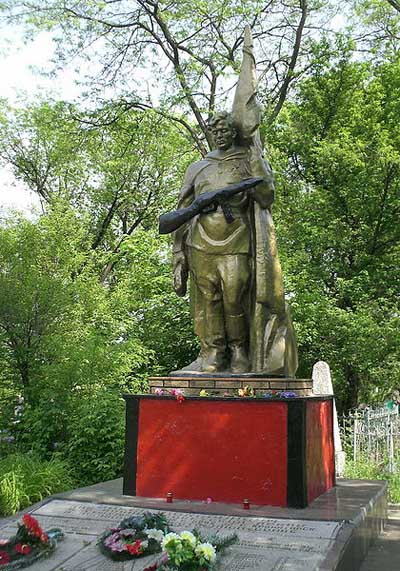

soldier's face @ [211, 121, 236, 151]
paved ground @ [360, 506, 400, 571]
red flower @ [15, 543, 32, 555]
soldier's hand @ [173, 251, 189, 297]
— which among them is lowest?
paved ground @ [360, 506, 400, 571]

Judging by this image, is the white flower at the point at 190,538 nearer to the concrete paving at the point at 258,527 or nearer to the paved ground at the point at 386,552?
the concrete paving at the point at 258,527

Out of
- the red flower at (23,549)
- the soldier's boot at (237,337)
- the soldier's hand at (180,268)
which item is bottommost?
the red flower at (23,549)

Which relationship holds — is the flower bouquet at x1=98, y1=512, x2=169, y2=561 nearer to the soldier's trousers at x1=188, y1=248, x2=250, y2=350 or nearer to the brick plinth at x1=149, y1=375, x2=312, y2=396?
the brick plinth at x1=149, y1=375, x2=312, y2=396

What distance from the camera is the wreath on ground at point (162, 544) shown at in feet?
12.6

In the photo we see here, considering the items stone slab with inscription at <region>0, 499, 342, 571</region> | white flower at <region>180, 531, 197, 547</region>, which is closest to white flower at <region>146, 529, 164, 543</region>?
stone slab with inscription at <region>0, 499, 342, 571</region>

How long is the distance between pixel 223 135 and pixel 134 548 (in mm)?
4041

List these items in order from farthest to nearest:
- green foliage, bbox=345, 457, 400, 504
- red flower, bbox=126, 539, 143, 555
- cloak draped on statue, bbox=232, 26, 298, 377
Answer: green foliage, bbox=345, 457, 400, 504 < cloak draped on statue, bbox=232, 26, 298, 377 < red flower, bbox=126, 539, 143, 555

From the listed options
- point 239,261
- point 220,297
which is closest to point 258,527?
point 220,297

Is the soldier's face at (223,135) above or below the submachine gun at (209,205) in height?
above

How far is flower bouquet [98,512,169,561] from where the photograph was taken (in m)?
4.25

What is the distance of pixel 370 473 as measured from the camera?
31.7 feet

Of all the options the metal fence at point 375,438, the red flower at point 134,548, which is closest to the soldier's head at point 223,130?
the red flower at point 134,548

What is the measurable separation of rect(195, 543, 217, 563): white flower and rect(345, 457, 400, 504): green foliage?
5500mm

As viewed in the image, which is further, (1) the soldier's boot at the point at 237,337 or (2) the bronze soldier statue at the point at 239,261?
(1) the soldier's boot at the point at 237,337
